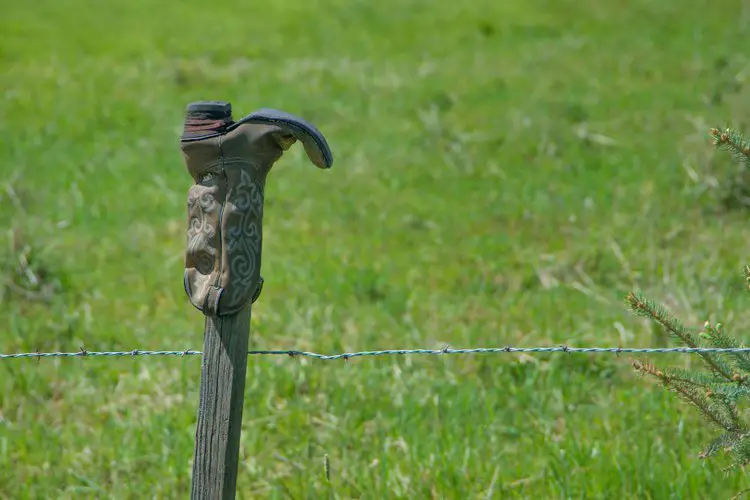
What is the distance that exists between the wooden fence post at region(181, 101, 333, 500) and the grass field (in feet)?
4.25

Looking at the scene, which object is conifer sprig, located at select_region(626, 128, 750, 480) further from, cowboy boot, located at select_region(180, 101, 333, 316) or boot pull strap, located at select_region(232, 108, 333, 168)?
cowboy boot, located at select_region(180, 101, 333, 316)

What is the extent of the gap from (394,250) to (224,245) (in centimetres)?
407

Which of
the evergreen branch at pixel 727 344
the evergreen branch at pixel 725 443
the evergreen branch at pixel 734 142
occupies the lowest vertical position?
the evergreen branch at pixel 725 443

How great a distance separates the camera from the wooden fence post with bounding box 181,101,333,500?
113 inches

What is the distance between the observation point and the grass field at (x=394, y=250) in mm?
4453

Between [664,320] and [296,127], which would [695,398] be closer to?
[664,320]

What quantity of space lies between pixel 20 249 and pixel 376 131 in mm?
3812

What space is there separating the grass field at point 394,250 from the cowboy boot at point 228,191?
1.53 metres

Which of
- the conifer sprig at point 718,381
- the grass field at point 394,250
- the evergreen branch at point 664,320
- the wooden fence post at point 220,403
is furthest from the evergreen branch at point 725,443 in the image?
the wooden fence post at point 220,403

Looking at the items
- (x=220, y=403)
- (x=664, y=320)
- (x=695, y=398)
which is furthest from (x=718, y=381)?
(x=220, y=403)

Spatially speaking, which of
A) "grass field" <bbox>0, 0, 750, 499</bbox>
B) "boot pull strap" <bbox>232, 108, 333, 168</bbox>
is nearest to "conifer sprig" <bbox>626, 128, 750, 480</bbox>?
"grass field" <bbox>0, 0, 750, 499</bbox>

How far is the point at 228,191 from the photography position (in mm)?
2883

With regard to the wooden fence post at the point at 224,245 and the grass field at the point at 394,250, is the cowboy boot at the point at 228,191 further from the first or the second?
the grass field at the point at 394,250

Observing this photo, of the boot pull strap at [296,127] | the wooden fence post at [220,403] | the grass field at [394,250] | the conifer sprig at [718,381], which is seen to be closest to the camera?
the boot pull strap at [296,127]
